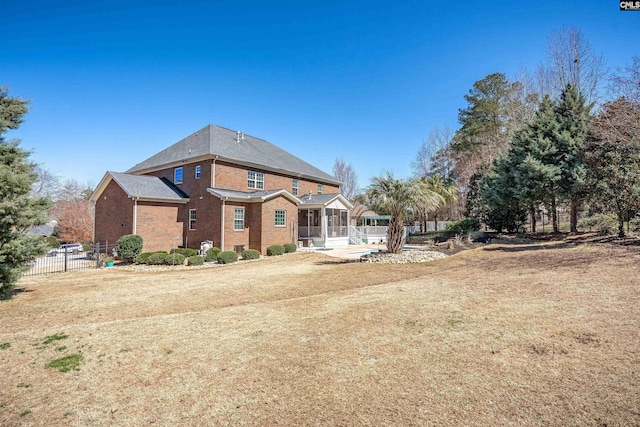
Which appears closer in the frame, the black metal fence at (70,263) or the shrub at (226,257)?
the black metal fence at (70,263)

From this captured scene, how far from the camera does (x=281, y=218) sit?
22.5m

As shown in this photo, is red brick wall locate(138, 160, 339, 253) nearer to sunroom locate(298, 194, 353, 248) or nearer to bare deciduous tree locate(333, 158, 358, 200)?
sunroom locate(298, 194, 353, 248)

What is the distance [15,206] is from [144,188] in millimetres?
12367

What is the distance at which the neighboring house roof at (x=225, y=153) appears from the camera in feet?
73.9

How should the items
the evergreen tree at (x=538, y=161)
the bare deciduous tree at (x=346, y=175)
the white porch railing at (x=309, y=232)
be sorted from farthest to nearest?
1. the bare deciduous tree at (x=346, y=175)
2. the white porch railing at (x=309, y=232)
3. the evergreen tree at (x=538, y=161)

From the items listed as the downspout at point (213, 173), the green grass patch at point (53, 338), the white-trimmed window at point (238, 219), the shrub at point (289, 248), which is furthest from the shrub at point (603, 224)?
the green grass patch at point (53, 338)

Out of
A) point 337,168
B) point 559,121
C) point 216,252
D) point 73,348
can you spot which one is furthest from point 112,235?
point 337,168

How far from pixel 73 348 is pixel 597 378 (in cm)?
793

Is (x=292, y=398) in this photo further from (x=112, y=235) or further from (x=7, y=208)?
(x=112, y=235)

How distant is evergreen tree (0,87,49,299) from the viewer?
8961 mm

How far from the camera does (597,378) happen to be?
3.77 metres

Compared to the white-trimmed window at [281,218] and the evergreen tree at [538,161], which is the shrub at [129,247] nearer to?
the white-trimmed window at [281,218]

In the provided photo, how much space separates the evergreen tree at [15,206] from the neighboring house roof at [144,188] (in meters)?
9.90

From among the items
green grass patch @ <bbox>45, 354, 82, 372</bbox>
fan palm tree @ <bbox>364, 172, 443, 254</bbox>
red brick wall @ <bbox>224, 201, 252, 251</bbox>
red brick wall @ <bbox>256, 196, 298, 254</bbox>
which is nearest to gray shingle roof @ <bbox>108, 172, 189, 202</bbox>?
red brick wall @ <bbox>224, 201, 252, 251</bbox>
